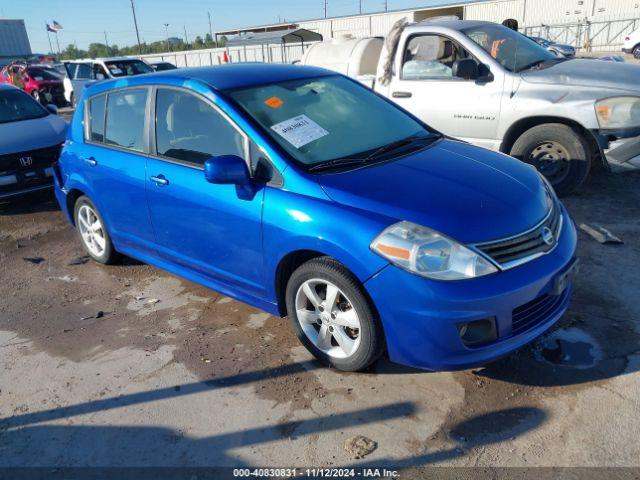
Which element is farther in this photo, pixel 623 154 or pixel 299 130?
pixel 623 154

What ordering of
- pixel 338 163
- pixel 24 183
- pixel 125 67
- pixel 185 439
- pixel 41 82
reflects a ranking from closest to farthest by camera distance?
pixel 185 439 < pixel 338 163 < pixel 24 183 < pixel 125 67 < pixel 41 82

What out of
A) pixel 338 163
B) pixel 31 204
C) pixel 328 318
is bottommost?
pixel 31 204

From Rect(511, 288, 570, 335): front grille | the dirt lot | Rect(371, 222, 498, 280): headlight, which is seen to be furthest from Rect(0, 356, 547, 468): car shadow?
Rect(371, 222, 498, 280): headlight

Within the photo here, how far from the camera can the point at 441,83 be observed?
19.6 feet

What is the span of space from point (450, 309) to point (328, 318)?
0.78m

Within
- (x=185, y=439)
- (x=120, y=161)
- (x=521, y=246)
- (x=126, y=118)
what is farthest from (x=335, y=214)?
(x=126, y=118)

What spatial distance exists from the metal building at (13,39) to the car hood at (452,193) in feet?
195

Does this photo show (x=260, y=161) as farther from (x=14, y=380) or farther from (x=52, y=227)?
(x=52, y=227)

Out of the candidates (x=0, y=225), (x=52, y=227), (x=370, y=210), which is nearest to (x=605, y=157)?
(x=370, y=210)

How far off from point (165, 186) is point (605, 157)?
4182 mm

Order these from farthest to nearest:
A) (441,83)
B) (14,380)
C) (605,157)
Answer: (441,83), (605,157), (14,380)

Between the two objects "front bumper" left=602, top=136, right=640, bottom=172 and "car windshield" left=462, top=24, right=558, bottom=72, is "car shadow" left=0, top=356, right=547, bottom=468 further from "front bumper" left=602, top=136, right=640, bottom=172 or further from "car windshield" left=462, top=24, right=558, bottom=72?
"car windshield" left=462, top=24, right=558, bottom=72

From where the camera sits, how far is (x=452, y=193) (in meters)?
2.94

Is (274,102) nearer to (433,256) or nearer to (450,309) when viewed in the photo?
(433,256)
